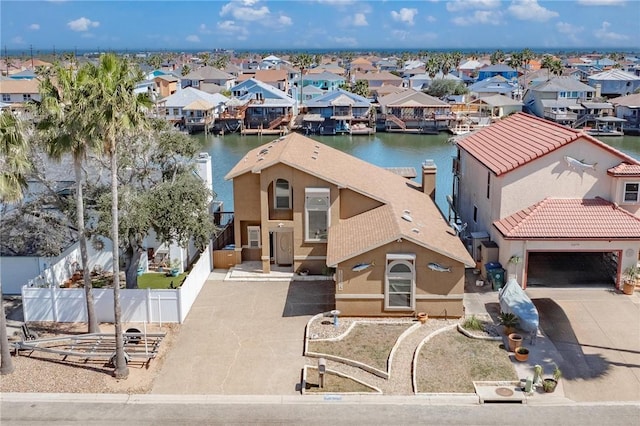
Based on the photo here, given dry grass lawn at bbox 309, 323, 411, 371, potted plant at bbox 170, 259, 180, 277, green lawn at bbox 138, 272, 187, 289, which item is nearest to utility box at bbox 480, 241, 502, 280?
dry grass lawn at bbox 309, 323, 411, 371

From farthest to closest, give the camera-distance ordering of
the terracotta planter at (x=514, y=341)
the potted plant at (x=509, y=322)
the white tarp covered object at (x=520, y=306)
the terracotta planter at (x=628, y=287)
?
the terracotta planter at (x=628, y=287), the potted plant at (x=509, y=322), the white tarp covered object at (x=520, y=306), the terracotta planter at (x=514, y=341)

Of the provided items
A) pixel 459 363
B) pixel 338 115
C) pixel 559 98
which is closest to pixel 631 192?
pixel 459 363

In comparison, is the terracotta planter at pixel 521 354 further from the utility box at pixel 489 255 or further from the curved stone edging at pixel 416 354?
A: the utility box at pixel 489 255

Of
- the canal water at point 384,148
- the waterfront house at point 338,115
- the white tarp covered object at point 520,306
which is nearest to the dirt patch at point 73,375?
the white tarp covered object at point 520,306

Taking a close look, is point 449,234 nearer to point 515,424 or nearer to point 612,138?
point 515,424

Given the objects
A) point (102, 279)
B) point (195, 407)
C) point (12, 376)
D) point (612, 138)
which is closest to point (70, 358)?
point (12, 376)

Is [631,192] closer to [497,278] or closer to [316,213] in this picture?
[497,278]

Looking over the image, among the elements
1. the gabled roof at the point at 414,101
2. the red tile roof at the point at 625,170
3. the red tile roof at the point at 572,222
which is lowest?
the red tile roof at the point at 572,222
